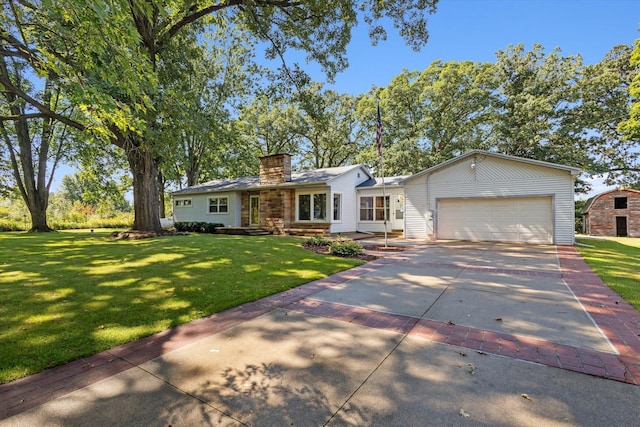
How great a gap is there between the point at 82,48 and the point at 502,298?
28.8 feet

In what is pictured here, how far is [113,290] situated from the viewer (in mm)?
4910

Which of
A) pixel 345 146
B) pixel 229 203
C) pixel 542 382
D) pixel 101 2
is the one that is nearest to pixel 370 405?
A: pixel 542 382

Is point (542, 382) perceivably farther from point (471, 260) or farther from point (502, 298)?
point (471, 260)

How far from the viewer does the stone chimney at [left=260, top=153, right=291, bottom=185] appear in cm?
1673

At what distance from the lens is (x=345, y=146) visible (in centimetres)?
2831

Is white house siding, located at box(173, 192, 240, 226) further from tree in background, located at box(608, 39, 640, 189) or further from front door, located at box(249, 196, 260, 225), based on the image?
tree in background, located at box(608, 39, 640, 189)

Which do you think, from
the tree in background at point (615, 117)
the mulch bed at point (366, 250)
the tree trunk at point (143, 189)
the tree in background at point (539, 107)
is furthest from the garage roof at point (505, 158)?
the tree in background at point (615, 117)

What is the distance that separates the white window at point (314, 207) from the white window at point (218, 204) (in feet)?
18.2

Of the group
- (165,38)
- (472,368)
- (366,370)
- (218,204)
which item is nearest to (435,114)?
(218,204)

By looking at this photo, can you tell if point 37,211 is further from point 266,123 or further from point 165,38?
point 266,123

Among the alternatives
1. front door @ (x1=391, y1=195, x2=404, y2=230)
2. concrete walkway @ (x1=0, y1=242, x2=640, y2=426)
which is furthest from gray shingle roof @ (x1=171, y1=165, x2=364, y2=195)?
concrete walkway @ (x1=0, y1=242, x2=640, y2=426)

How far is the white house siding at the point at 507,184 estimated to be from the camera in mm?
11703

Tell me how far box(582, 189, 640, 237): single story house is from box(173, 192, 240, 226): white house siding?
82.6 feet

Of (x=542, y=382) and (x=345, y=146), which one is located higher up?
(x=345, y=146)
